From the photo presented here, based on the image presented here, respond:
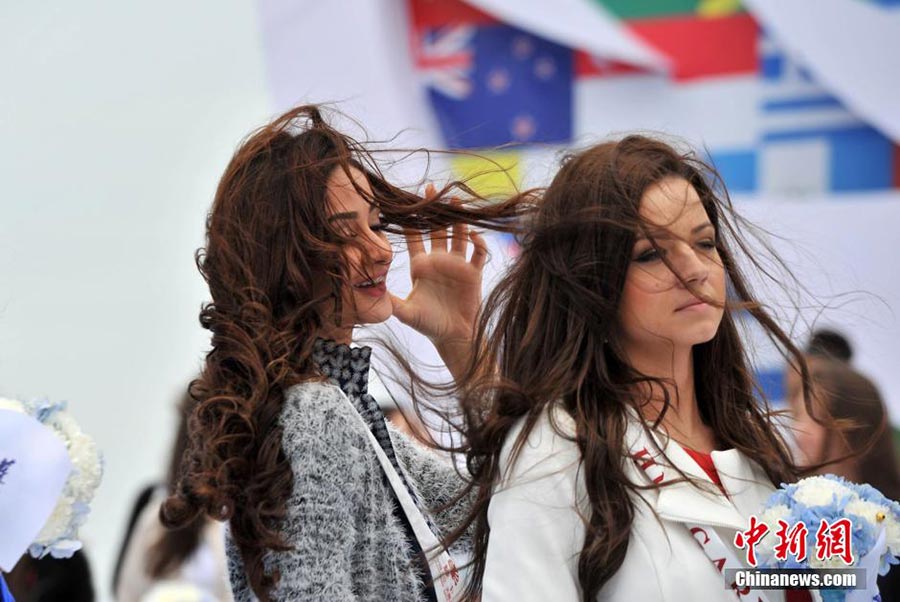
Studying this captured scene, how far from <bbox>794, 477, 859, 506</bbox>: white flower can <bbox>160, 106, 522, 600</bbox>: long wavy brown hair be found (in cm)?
81

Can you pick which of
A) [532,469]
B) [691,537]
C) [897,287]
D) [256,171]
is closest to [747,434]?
[691,537]

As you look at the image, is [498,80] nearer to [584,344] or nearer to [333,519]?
[584,344]

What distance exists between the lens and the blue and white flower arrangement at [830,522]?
6.18 feet

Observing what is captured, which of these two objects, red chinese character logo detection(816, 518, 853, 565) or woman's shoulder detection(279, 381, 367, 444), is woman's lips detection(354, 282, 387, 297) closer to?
woman's shoulder detection(279, 381, 367, 444)

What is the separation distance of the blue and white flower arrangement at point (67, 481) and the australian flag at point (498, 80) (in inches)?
120

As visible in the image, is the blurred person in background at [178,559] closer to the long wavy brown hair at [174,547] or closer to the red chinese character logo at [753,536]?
the long wavy brown hair at [174,547]

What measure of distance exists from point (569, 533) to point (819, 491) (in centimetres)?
39

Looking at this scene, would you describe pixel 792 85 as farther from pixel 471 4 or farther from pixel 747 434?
pixel 747 434

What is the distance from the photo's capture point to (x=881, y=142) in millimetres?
5039

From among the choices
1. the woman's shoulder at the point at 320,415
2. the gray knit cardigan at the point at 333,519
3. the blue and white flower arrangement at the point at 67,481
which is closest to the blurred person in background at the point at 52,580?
the blue and white flower arrangement at the point at 67,481

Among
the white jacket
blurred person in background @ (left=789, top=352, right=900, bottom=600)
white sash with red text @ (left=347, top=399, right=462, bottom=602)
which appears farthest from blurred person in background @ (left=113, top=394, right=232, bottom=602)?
the white jacket

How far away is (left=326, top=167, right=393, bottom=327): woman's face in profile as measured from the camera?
2236 millimetres

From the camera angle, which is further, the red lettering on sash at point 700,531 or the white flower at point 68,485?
the white flower at point 68,485

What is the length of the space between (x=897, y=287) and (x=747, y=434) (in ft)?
9.47
